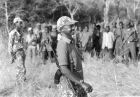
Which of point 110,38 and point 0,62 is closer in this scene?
point 0,62

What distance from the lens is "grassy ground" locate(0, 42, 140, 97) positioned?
21.5 ft

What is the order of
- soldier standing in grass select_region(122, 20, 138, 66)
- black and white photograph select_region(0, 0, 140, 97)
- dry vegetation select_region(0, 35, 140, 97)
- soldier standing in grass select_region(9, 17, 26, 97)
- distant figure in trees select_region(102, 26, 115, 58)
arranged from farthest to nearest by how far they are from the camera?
distant figure in trees select_region(102, 26, 115, 58) → soldier standing in grass select_region(122, 20, 138, 66) → dry vegetation select_region(0, 35, 140, 97) → soldier standing in grass select_region(9, 17, 26, 97) → black and white photograph select_region(0, 0, 140, 97)

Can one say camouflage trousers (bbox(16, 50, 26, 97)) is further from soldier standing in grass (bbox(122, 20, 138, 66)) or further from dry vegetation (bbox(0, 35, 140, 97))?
soldier standing in grass (bbox(122, 20, 138, 66))

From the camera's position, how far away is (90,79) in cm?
770

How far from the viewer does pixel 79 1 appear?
103 ft

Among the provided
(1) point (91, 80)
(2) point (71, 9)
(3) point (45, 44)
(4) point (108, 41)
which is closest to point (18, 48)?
(1) point (91, 80)

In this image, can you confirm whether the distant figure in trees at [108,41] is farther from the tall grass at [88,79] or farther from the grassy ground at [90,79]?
the grassy ground at [90,79]

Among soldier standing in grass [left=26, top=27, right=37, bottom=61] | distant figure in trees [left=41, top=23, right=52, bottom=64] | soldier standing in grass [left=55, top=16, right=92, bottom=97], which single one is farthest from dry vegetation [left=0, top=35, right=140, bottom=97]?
soldier standing in grass [left=55, top=16, right=92, bottom=97]

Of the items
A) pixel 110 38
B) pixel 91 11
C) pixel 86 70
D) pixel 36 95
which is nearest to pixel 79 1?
pixel 91 11

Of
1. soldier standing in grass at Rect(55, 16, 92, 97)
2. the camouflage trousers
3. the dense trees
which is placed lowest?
the camouflage trousers

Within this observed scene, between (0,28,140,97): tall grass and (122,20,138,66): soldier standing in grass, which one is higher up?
(122,20,138,66): soldier standing in grass

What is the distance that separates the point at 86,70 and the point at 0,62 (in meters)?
2.31

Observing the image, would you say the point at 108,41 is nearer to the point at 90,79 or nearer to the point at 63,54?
the point at 90,79

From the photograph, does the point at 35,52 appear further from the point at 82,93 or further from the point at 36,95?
the point at 82,93
